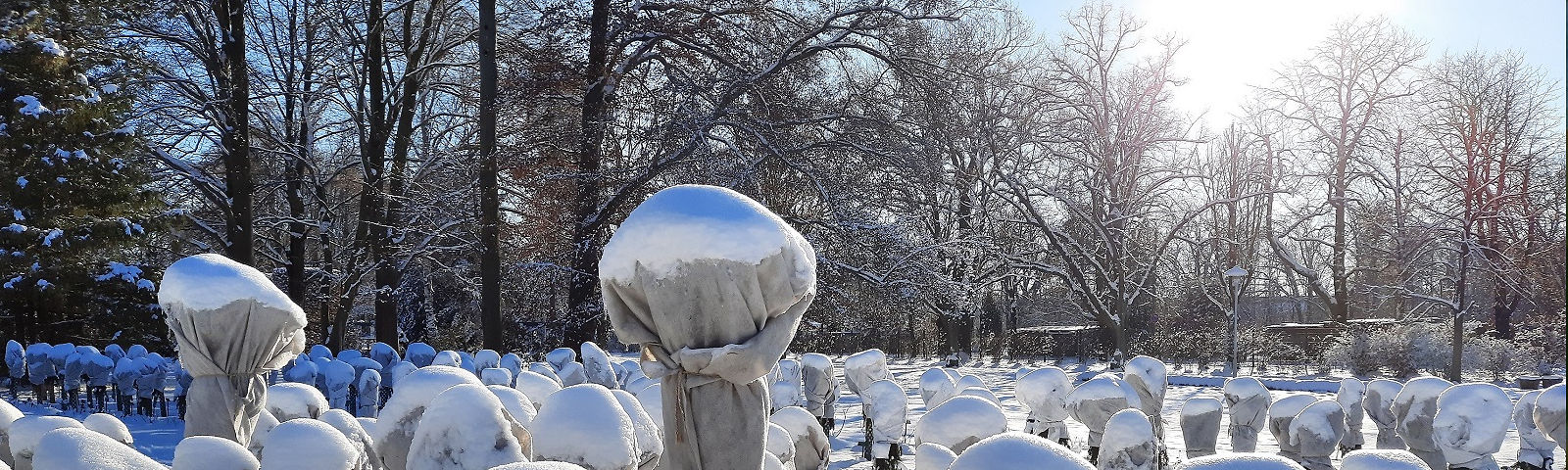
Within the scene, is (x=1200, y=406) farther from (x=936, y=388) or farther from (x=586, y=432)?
(x=586, y=432)

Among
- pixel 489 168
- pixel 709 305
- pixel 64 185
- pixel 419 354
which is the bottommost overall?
pixel 419 354

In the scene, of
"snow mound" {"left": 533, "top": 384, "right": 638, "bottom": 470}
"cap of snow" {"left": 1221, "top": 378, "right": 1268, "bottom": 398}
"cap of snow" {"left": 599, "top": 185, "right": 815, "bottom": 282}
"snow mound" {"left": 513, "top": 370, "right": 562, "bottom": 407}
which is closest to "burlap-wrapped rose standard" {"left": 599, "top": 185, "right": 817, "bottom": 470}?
"cap of snow" {"left": 599, "top": 185, "right": 815, "bottom": 282}

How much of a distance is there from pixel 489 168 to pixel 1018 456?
47.7ft

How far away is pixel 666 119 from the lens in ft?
57.3

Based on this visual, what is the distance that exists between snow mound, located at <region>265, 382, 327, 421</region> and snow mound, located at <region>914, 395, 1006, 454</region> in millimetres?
4169

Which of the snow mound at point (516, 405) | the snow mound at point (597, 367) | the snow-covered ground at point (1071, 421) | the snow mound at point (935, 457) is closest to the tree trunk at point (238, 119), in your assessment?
the snow mound at point (597, 367)

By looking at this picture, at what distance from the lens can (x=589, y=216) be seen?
17078 mm

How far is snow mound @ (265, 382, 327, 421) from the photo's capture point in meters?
7.14

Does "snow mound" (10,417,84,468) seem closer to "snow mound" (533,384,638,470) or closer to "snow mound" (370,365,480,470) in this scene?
"snow mound" (370,365,480,470)

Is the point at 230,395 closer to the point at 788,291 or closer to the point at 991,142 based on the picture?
the point at 788,291

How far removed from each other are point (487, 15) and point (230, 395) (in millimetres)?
11704

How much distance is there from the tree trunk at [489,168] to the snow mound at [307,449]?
12653mm

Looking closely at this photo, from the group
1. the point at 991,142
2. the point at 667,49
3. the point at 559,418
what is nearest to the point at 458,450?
the point at 559,418

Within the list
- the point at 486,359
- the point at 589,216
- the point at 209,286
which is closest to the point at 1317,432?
the point at 209,286
